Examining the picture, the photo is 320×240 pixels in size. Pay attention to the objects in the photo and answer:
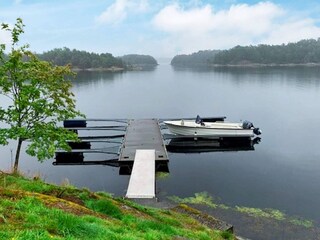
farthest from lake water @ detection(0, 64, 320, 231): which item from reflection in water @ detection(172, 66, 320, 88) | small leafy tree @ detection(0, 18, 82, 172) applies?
reflection in water @ detection(172, 66, 320, 88)

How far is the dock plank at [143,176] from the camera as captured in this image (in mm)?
18078

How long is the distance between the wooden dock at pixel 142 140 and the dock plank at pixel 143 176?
0.69 m

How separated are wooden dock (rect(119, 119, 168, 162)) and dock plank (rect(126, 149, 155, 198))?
686 mm

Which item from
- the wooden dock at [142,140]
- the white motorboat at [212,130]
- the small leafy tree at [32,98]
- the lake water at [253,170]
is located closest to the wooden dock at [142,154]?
the wooden dock at [142,140]

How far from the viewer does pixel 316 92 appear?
76875 millimetres

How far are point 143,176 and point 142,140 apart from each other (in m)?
11.1

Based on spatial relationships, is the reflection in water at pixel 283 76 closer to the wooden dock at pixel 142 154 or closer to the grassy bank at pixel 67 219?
the wooden dock at pixel 142 154

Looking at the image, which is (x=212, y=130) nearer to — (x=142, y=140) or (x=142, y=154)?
(x=142, y=140)

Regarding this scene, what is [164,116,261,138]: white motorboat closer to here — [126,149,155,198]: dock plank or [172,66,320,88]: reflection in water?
[126,149,155,198]: dock plank

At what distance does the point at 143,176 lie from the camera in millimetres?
20797

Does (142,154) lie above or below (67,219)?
below

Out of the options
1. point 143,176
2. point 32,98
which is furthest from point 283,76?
point 32,98

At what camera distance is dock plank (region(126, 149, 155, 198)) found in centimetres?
1808

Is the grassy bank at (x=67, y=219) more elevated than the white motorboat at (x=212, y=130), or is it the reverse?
the grassy bank at (x=67, y=219)
